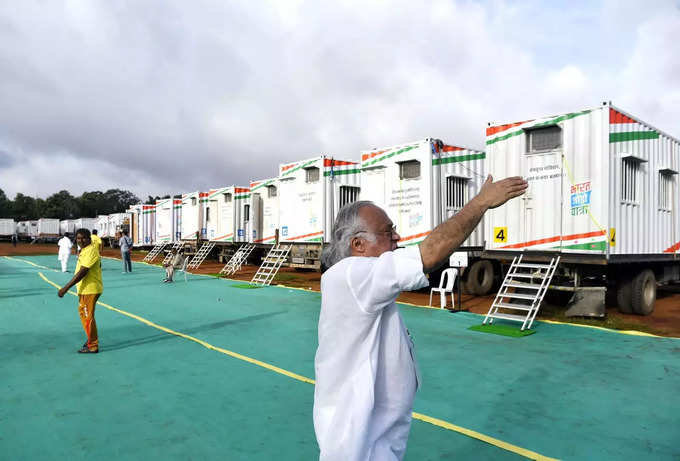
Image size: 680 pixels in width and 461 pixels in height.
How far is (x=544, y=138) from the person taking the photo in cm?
941

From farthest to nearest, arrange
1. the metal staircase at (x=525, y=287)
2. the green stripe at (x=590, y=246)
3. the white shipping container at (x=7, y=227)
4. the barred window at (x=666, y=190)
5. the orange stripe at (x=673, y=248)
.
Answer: the white shipping container at (x=7, y=227), the orange stripe at (x=673, y=248), the barred window at (x=666, y=190), the green stripe at (x=590, y=246), the metal staircase at (x=525, y=287)

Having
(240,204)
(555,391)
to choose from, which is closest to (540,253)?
(555,391)

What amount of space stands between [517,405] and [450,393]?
66 cm

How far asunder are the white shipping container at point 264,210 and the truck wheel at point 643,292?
44.0 feet

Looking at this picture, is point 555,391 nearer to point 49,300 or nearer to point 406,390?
point 406,390

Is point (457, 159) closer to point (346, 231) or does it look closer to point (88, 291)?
point (88, 291)

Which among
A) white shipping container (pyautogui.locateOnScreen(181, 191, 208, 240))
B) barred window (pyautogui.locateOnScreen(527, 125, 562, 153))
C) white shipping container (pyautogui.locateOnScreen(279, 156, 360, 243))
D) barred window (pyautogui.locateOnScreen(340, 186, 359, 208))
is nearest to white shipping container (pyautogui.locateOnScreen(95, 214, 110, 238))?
→ white shipping container (pyautogui.locateOnScreen(181, 191, 208, 240))

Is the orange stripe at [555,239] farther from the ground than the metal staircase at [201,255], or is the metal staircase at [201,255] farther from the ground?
the orange stripe at [555,239]

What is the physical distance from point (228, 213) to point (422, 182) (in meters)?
13.6

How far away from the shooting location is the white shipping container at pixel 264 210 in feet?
66.4

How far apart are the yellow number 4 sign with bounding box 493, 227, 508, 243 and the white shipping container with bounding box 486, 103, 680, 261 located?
0.02m

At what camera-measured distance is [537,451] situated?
12.0 ft

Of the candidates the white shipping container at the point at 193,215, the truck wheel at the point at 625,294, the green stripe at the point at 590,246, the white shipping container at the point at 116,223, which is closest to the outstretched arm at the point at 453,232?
the green stripe at the point at 590,246

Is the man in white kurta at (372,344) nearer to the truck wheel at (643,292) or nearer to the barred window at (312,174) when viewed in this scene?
the truck wheel at (643,292)
